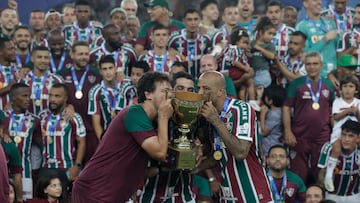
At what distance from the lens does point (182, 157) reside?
9.39 m

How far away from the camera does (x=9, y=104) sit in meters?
14.0

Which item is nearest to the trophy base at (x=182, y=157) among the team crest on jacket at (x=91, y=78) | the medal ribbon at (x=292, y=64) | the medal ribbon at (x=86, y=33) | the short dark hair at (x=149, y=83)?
the short dark hair at (x=149, y=83)

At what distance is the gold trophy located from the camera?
9.23 m

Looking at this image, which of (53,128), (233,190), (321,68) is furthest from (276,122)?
(233,190)

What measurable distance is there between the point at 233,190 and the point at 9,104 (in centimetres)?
485

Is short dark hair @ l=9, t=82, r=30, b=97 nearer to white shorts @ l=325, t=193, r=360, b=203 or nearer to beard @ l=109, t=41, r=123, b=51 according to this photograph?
beard @ l=109, t=41, r=123, b=51

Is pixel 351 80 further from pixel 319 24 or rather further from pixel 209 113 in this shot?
pixel 209 113

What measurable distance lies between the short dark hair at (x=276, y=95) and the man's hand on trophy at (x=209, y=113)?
5164mm

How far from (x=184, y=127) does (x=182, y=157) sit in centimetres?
30

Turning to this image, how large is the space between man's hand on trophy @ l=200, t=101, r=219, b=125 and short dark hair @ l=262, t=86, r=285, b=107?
5164 mm

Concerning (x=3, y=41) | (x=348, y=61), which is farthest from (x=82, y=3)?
(x=348, y=61)

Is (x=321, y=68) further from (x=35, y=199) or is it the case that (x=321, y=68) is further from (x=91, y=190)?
(x=91, y=190)

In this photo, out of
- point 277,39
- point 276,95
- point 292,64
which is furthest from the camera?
point 277,39

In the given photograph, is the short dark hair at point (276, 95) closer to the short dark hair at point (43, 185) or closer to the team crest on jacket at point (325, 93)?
the team crest on jacket at point (325, 93)
